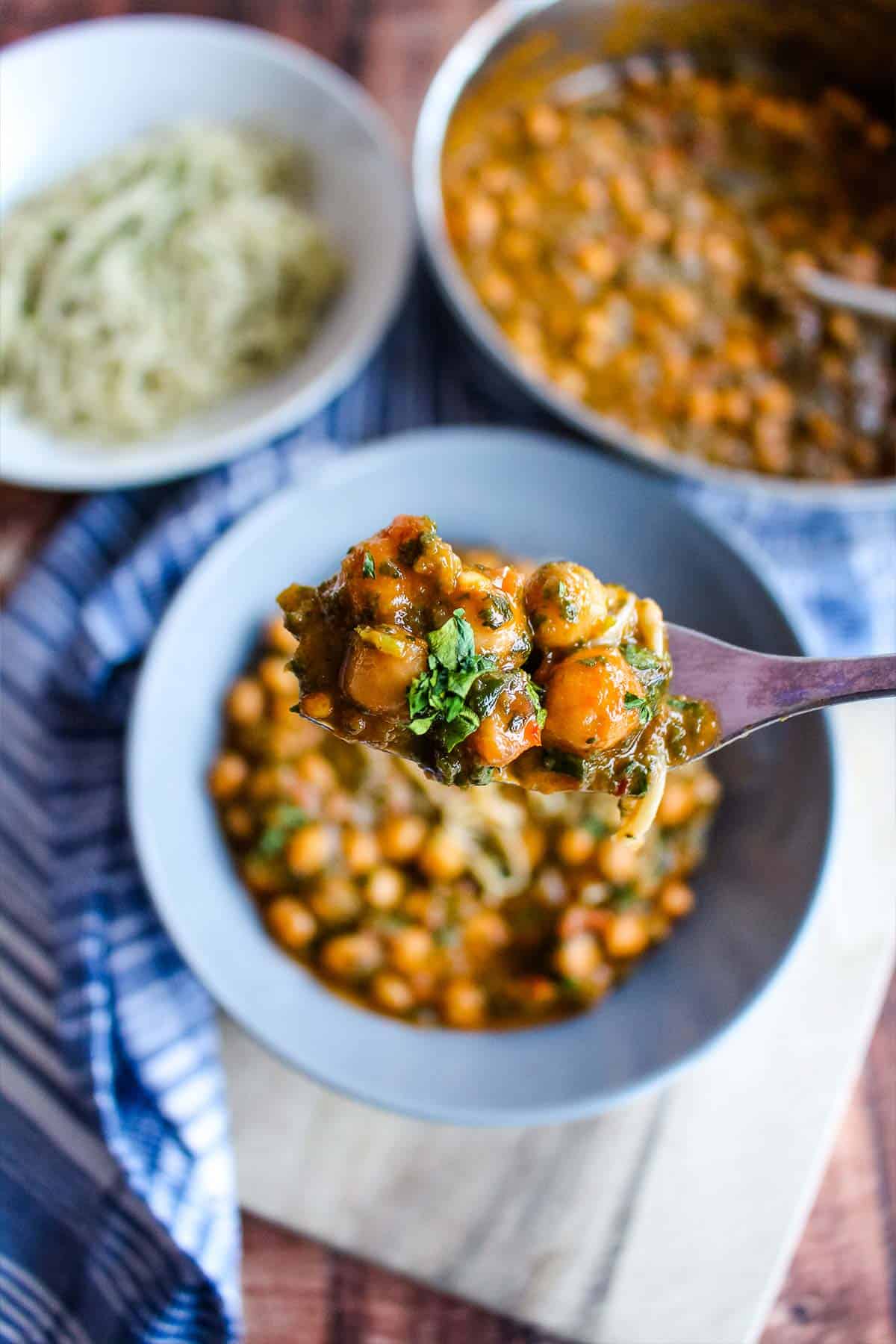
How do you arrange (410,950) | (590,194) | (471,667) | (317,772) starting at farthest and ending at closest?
(590,194) < (317,772) < (410,950) < (471,667)

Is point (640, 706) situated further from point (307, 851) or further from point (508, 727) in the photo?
point (307, 851)

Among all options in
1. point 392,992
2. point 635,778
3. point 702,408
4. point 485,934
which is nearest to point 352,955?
point 392,992

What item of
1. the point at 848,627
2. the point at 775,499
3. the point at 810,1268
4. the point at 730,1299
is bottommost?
the point at 810,1268

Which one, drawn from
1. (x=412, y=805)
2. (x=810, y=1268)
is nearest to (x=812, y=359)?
(x=412, y=805)

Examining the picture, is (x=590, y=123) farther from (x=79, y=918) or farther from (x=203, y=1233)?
(x=203, y=1233)

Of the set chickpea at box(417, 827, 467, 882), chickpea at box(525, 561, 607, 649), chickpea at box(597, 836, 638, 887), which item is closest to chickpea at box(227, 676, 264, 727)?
chickpea at box(417, 827, 467, 882)
